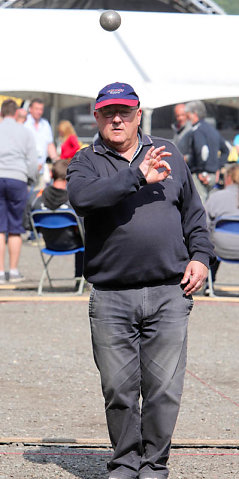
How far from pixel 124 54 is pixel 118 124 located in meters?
9.06

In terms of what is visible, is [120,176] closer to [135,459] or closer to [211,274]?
[135,459]

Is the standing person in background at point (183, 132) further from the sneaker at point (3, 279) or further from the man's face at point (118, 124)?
the man's face at point (118, 124)

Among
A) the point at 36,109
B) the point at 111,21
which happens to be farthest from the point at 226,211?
the point at 36,109

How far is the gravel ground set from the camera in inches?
196

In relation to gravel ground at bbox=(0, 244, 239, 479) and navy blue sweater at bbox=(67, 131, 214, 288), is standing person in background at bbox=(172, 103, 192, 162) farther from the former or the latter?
navy blue sweater at bbox=(67, 131, 214, 288)

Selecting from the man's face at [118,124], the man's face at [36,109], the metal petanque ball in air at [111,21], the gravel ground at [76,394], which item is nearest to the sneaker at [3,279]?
the gravel ground at [76,394]

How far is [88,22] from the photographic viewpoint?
43.9ft

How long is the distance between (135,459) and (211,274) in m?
6.56

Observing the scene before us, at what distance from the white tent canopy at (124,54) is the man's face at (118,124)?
8835 mm

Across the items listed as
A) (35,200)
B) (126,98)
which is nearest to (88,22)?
(35,200)

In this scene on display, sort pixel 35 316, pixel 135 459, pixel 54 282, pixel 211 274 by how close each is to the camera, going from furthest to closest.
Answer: pixel 54 282
pixel 211 274
pixel 35 316
pixel 135 459

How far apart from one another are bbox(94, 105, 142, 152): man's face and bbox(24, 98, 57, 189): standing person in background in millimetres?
11657

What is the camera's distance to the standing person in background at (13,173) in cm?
1145

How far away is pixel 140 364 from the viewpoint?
14.6 feet
